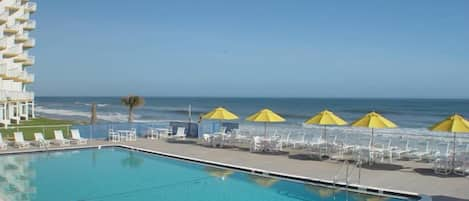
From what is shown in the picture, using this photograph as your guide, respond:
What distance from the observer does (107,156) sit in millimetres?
17016

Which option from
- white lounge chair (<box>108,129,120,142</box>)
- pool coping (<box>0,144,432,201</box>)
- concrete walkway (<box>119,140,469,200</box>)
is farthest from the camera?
white lounge chair (<box>108,129,120,142</box>)

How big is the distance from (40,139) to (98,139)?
319 cm

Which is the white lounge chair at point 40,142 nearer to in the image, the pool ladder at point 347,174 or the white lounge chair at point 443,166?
the pool ladder at point 347,174

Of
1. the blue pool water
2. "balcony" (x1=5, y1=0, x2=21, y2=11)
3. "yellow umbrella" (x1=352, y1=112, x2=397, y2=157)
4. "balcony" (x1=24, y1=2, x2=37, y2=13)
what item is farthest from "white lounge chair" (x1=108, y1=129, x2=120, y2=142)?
"balcony" (x1=24, y1=2, x2=37, y2=13)

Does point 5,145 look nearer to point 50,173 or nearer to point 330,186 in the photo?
point 50,173

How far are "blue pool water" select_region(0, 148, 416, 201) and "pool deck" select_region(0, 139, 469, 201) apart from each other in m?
0.74

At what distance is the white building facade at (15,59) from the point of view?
35969 mm

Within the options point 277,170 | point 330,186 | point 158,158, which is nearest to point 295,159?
point 277,170

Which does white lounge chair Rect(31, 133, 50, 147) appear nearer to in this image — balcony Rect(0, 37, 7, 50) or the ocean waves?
balcony Rect(0, 37, 7, 50)

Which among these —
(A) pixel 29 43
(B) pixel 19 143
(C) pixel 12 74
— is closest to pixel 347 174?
(B) pixel 19 143

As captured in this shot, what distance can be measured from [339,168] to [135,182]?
19.1 feet

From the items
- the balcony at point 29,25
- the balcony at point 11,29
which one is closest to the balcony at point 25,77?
the balcony at point 11,29

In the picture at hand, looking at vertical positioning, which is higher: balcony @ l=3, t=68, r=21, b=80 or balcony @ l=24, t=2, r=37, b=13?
balcony @ l=24, t=2, r=37, b=13

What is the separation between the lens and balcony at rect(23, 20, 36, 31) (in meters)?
45.8
